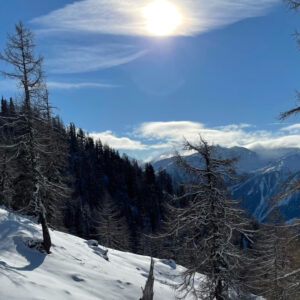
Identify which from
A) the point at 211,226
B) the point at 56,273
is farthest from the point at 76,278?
the point at 211,226

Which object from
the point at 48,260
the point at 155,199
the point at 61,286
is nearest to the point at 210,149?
the point at 61,286

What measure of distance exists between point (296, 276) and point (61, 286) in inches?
391

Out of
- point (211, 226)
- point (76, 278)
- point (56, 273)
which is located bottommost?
point (76, 278)

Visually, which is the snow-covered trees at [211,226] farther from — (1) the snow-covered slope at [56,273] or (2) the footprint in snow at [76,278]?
(2) the footprint in snow at [76,278]

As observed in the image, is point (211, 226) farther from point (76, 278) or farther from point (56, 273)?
point (56, 273)

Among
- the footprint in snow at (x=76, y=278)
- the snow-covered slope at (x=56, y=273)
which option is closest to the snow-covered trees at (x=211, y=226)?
the snow-covered slope at (x=56, y=273)

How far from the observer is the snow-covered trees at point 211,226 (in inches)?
463

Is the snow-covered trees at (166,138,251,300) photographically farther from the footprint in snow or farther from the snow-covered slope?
the footprint in snow

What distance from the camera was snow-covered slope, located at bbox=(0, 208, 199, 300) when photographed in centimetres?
1175

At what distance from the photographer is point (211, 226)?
40.6 ft

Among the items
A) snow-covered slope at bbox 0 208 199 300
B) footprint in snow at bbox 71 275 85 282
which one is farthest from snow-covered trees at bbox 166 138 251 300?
footprint in snow at bbox 71 275 85 282

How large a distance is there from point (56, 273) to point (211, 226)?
889 cm

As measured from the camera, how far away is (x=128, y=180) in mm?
122188

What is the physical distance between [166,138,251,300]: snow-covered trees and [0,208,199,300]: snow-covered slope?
1521 mm
